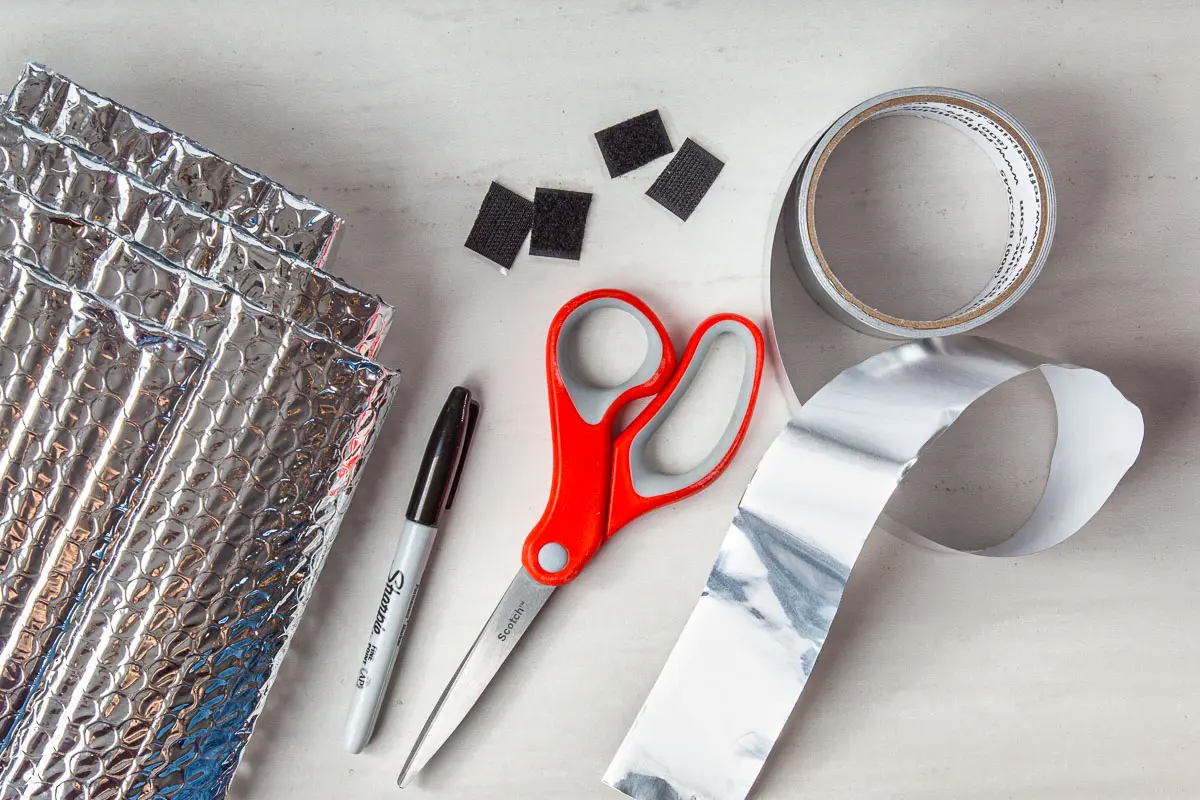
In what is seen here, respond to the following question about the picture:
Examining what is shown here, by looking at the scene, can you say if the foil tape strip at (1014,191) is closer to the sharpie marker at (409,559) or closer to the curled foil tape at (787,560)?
the curled foil tape at (787,560)

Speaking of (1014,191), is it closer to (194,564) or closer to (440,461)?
(440,461)

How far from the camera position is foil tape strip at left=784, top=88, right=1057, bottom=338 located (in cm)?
49

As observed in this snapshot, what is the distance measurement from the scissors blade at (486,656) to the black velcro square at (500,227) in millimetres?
222

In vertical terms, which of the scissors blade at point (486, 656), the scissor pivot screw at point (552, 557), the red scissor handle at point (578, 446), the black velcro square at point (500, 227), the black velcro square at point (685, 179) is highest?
the black velcro square at point (685, 179)

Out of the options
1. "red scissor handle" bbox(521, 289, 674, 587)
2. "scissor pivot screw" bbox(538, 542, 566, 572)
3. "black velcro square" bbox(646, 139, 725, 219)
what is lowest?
"scissor pivot screw" bbox(538, 542, 566, 572)

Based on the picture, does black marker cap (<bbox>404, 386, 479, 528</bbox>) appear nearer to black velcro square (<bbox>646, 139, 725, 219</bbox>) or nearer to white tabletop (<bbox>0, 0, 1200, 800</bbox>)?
white tabletop (<bbox>0, 0, 1200, 800</bbox>)

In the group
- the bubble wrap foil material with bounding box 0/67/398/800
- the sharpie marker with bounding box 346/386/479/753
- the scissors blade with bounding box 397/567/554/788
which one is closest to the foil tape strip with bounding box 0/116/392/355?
the bubble wrap foil material with bounding box 0/67/398/800

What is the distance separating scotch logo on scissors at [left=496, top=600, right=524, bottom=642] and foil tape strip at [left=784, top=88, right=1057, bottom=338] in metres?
0.29

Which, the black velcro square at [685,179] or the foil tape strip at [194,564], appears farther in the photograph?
the black velcro square at [685,179]

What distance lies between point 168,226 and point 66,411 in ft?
0.41

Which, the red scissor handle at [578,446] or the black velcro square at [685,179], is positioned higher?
the black velcro square at [685,179]

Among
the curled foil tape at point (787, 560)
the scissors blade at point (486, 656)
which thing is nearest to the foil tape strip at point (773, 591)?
the curled foil tape at point (787, 560)

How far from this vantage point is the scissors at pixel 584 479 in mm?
547

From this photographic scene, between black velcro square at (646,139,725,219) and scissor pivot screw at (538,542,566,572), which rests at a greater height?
black velcro square at (646,139,725,219)
